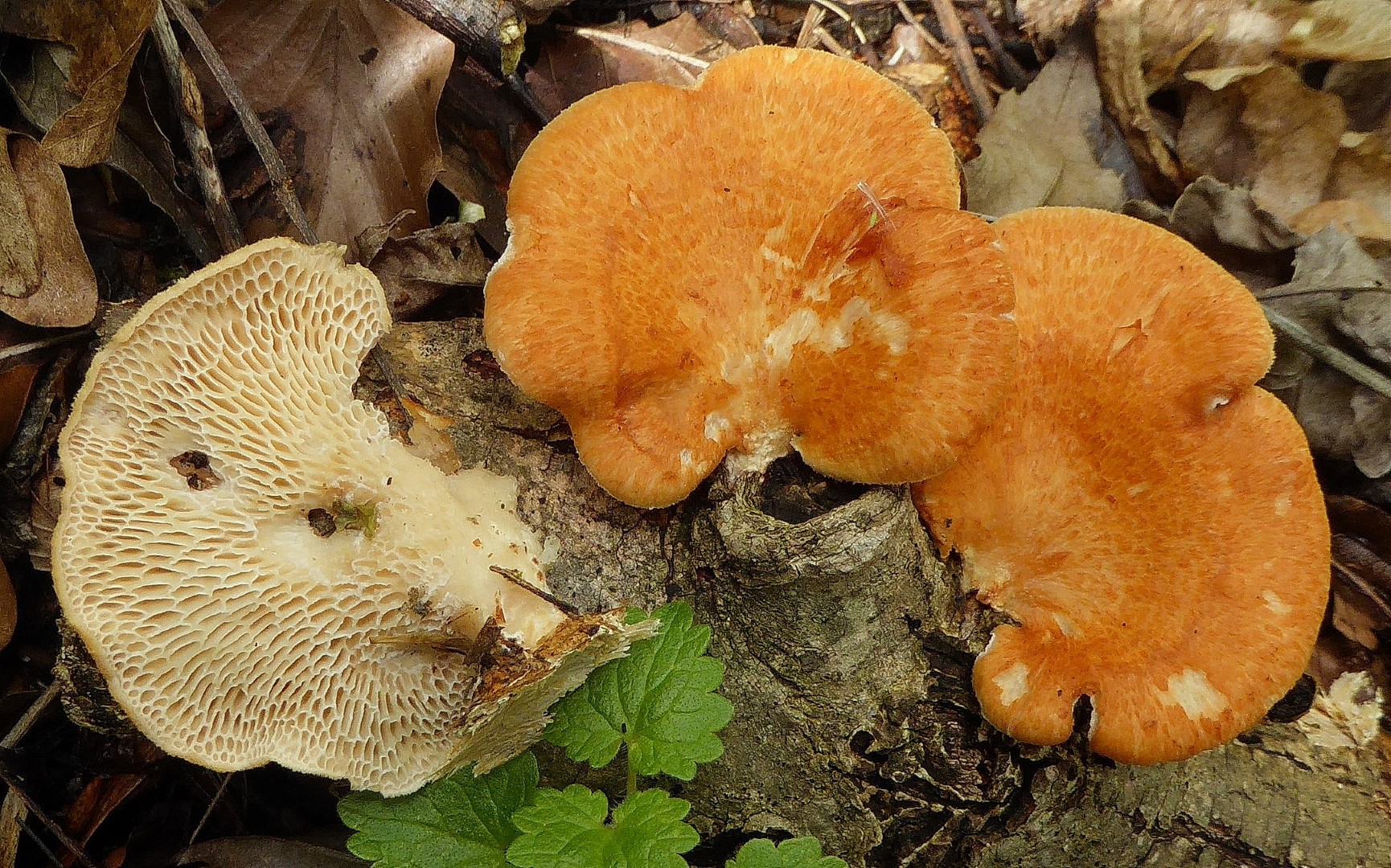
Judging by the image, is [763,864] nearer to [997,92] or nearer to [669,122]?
[669,122]

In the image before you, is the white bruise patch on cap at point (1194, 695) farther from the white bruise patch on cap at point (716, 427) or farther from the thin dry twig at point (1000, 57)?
the thin dry twig at point (1000, 57)

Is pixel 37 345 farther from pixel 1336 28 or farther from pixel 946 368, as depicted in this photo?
pixel 1336 28

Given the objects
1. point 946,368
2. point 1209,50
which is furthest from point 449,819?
point 1209,50

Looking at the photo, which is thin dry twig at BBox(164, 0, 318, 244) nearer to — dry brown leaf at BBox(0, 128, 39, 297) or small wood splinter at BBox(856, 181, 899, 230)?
dry brown leaf at BBox(0, 128, 39, 297)

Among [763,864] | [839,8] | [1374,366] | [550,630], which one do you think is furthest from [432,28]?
[1374,366]

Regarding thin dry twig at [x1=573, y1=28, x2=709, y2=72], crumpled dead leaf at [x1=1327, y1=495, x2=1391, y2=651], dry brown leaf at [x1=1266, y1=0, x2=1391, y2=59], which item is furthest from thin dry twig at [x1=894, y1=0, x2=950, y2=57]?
crumpled dead leaf at [x1=1327, y1=495, x2=1391, y2=651]

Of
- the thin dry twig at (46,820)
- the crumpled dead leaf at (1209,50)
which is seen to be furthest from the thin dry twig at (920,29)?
the thin dry twig at (46,820)
